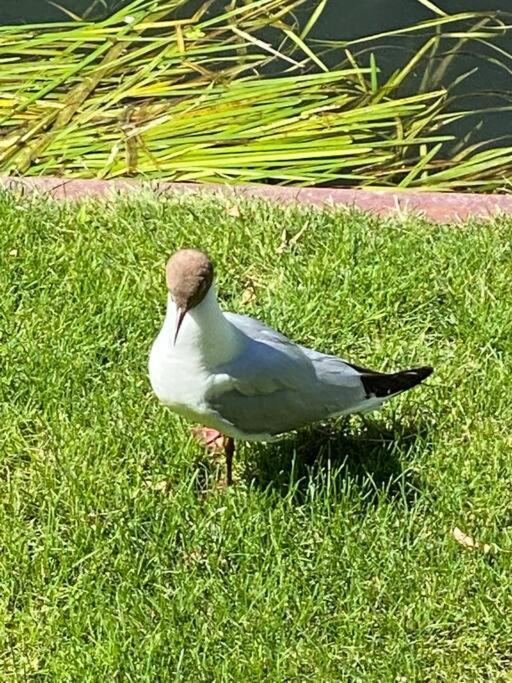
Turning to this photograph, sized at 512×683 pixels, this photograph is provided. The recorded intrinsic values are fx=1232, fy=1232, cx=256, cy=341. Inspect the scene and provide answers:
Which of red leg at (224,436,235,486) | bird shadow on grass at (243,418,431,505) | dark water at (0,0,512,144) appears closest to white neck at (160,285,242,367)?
red leg at (224,436,235,486)

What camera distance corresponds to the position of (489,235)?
3412 mm

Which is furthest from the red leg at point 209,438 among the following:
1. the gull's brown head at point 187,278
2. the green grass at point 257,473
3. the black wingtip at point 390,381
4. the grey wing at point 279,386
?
the gull's brown head at point 187,278

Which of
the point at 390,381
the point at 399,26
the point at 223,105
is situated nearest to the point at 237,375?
the point at 390,381

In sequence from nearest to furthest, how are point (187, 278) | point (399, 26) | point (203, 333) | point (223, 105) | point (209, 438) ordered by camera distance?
point (187, 278) < point (203, 333) < point (209, 438) < point (223, 105) < point (399, 26)

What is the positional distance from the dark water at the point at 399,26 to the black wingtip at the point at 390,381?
5.00 feet

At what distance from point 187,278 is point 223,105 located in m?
1.69

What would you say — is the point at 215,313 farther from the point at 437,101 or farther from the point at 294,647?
the point at 437,101

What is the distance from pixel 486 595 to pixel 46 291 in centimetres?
141

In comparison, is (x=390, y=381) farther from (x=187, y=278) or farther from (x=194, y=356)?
(x=187, y=278)

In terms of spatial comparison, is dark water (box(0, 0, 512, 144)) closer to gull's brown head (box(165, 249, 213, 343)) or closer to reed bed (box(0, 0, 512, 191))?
reed bed (box(0, 0, 512, 191))

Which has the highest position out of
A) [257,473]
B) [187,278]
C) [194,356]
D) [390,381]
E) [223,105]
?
[223,105]

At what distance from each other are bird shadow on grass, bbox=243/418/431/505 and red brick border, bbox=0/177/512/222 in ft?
2.74

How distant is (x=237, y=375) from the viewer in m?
2.56

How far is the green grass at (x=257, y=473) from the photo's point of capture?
247 cm
